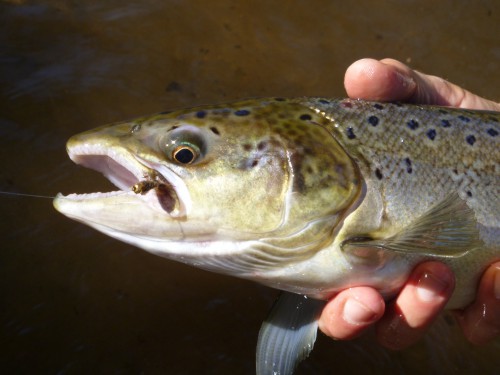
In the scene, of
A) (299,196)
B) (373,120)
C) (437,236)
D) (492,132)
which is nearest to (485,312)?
(437,236)

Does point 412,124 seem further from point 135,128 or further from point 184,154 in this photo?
point 135,128

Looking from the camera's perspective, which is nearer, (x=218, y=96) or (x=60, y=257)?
(x=60, y=257)

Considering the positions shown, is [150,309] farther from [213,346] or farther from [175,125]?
[175,125]

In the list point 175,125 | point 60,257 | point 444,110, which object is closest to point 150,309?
point 60,257

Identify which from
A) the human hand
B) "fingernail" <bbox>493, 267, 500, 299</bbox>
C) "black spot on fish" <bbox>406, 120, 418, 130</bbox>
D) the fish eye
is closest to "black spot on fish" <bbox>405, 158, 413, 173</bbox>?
"black spot on fish" <bbox>406, 120, 418, 130</bbox>

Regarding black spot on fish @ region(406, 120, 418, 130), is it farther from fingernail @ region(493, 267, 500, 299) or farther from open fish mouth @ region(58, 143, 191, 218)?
open fish mouth @ region(58, 143, 191, 218)

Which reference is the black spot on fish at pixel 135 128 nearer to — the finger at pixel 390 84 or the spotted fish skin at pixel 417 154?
the spotted fish skin at pixel 417 154
